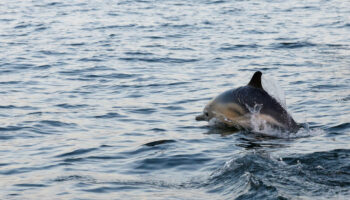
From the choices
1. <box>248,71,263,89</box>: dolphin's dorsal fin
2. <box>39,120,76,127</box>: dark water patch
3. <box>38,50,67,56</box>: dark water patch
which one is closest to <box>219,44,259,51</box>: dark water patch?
<box>38,50,67,56</box>: dark water patch

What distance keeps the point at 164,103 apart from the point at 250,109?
316cm

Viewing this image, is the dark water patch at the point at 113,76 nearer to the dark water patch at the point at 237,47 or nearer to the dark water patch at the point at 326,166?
the dark water patch at the point at 237,47

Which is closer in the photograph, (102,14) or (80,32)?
(80,32)

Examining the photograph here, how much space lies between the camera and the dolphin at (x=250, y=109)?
10.1m

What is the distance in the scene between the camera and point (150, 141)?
10.3 meters

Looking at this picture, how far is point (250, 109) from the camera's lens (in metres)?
10.4

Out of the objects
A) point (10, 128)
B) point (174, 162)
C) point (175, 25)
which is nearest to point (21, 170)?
point (174, 162)

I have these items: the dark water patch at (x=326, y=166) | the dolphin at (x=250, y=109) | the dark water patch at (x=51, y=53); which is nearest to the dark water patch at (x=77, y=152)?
the dolphin at (x=250, y=109)

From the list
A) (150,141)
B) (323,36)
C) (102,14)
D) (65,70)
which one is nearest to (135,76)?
(65,70)

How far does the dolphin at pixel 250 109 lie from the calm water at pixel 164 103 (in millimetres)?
295

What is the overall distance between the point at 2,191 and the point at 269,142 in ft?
12.8

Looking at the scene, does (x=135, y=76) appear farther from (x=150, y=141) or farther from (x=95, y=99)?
(x=150, y=141)

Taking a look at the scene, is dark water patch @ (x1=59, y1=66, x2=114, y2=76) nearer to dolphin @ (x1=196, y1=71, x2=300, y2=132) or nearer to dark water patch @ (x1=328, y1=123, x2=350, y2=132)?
dolphin @ (x1=196, y1=71, x2=300, y2=132)

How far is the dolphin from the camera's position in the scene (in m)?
10.1
